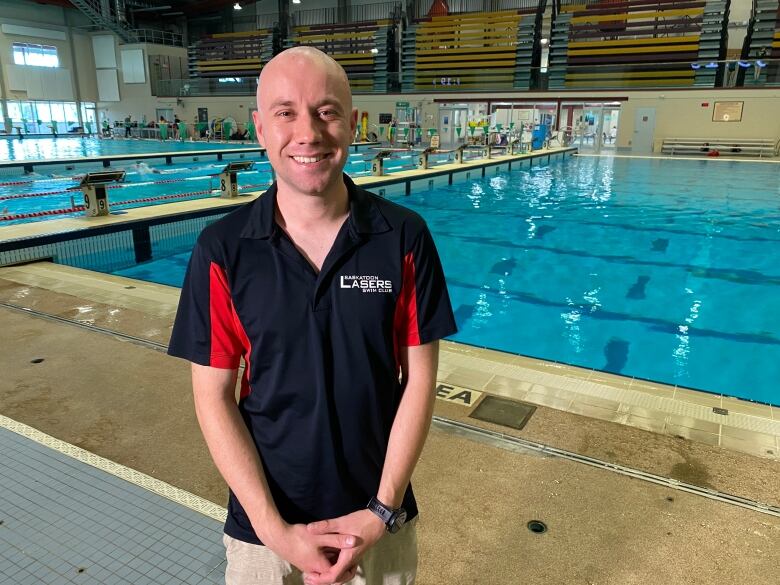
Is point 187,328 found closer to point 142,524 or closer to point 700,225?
point 142,524

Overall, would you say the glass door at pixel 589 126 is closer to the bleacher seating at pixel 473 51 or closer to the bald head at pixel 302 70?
the bleacher seating at pixel 473 51

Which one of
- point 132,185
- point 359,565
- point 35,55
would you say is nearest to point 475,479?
point 359,565

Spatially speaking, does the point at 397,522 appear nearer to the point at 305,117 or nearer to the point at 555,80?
the point at 305,117

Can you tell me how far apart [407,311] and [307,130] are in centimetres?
37

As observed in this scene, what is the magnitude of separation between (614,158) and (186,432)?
1999 centimetres

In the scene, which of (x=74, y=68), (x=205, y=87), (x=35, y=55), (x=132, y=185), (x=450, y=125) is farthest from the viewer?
(x=74, y=68)

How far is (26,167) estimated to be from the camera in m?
14.2

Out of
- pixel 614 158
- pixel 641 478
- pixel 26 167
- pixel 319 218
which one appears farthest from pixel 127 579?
pixel 614 158

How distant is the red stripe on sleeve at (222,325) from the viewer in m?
1.05

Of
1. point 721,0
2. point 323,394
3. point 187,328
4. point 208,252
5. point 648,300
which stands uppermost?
point 721,0

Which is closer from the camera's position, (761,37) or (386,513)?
(386,513)

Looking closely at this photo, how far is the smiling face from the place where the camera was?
99 cm

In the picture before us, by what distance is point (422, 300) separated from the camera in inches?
43.1

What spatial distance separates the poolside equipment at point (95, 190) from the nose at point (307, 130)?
288 inches
